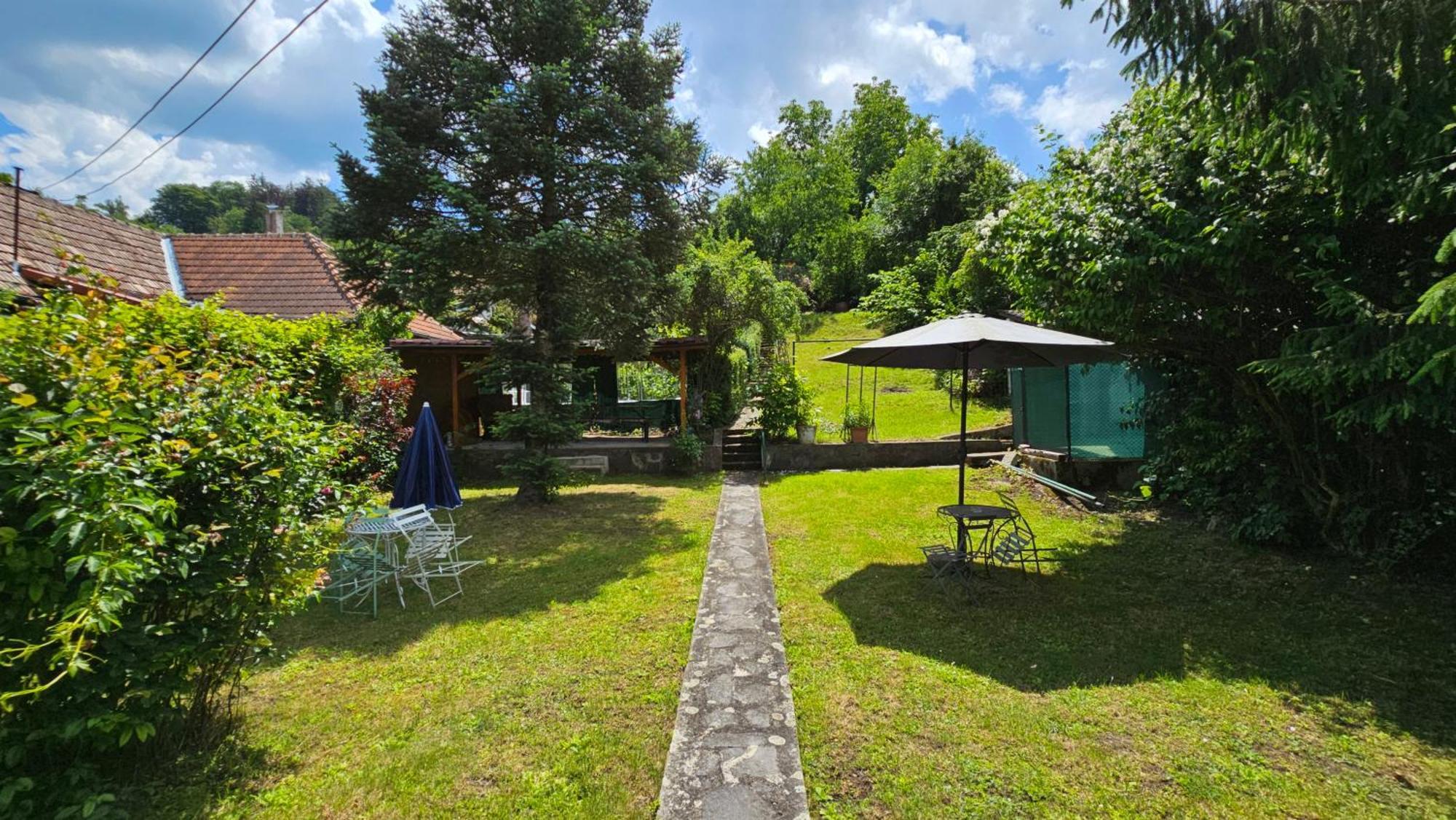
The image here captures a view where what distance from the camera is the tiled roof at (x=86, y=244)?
7495 millimetres

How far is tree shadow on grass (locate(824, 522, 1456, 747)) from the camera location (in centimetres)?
340

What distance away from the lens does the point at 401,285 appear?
8.20 m

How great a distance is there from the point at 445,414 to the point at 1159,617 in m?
14.0

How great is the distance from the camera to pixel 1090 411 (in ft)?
28.7

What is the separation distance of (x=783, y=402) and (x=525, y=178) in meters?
6.26

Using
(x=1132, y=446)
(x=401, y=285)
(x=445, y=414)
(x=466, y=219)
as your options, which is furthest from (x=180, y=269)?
(x=1132, y=446)

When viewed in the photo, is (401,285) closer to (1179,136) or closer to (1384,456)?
(1179,136)

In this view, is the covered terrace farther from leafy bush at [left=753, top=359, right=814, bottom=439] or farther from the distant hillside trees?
the distant hillside trees

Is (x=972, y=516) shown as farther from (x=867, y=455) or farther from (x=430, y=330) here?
(x=430, y=330)

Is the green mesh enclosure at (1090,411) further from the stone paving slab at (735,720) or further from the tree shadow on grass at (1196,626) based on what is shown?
the stone paving slab at (735,720)

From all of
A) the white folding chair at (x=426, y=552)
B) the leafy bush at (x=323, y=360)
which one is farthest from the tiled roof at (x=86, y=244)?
the white folding chair at (x=426, y=552)

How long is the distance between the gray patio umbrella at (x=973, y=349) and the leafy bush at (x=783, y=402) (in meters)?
5.76

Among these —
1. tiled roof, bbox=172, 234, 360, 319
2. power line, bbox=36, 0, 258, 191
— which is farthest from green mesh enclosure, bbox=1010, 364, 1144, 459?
tiled roof, bbox=172, 234, 360, 319

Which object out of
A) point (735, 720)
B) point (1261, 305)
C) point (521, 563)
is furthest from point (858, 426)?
point (735, 720)
